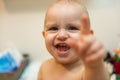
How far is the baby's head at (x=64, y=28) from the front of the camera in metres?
0.60

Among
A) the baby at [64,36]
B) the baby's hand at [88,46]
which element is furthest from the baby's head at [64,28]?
the baby's hand at [88,46]

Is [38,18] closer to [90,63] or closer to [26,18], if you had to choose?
[26,18]

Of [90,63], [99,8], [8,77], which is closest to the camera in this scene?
[90,63]

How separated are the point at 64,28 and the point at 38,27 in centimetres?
97

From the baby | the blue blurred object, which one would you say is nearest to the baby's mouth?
the baby

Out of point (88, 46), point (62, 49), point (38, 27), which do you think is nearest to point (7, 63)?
point (38, 27)

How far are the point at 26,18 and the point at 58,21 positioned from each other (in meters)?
0.96

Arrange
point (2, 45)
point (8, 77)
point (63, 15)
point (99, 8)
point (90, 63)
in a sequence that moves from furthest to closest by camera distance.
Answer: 1. point (2, 45)
2. point (99, 8)
3. point (8, 77)
4. point (63, 15)
5. point (90, 63)

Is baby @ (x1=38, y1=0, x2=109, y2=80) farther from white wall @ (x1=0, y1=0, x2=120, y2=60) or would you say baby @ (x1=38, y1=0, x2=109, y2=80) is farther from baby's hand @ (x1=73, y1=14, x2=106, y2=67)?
white wall @ (x1=0, y1=0, x2=120, y2=60)

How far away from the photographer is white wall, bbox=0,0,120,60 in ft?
4.85

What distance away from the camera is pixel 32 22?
155 centimetres

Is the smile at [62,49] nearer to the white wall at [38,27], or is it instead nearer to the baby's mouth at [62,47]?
the baby's mouth at [62,47]

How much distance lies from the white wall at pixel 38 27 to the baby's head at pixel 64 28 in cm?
86

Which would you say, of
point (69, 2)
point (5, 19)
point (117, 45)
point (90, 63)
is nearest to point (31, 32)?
point (5, 19)
